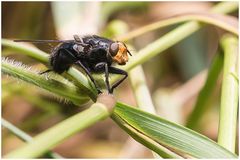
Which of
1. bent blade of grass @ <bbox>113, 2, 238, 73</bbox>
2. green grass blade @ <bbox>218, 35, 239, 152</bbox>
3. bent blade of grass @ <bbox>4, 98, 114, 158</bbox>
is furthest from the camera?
bent blade of grass @ <bbox>113, 2, 238, 73</bbox>

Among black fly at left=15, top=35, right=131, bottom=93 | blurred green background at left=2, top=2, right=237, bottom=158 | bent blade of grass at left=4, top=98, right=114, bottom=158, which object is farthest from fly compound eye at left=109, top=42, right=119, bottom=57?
blurred green background at left=2, top=2, right=237, bottom=158

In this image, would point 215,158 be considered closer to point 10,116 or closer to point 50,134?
point 50,134

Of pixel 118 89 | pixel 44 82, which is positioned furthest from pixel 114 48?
pixel 118 89

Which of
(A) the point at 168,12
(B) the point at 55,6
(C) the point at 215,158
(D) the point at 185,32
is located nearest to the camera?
(C) the point at 215,158

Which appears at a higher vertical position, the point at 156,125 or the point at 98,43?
the point at 98,43

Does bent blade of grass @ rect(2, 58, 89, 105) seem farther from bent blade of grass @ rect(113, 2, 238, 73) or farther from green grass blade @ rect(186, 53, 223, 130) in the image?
green grass blade @ rect(186, 53, 223, 130)

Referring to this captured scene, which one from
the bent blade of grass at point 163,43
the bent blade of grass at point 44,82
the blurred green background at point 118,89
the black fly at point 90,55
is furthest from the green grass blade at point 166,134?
the blurred green background at point 118,89

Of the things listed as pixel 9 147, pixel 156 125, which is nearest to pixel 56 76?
pixel 156 125
